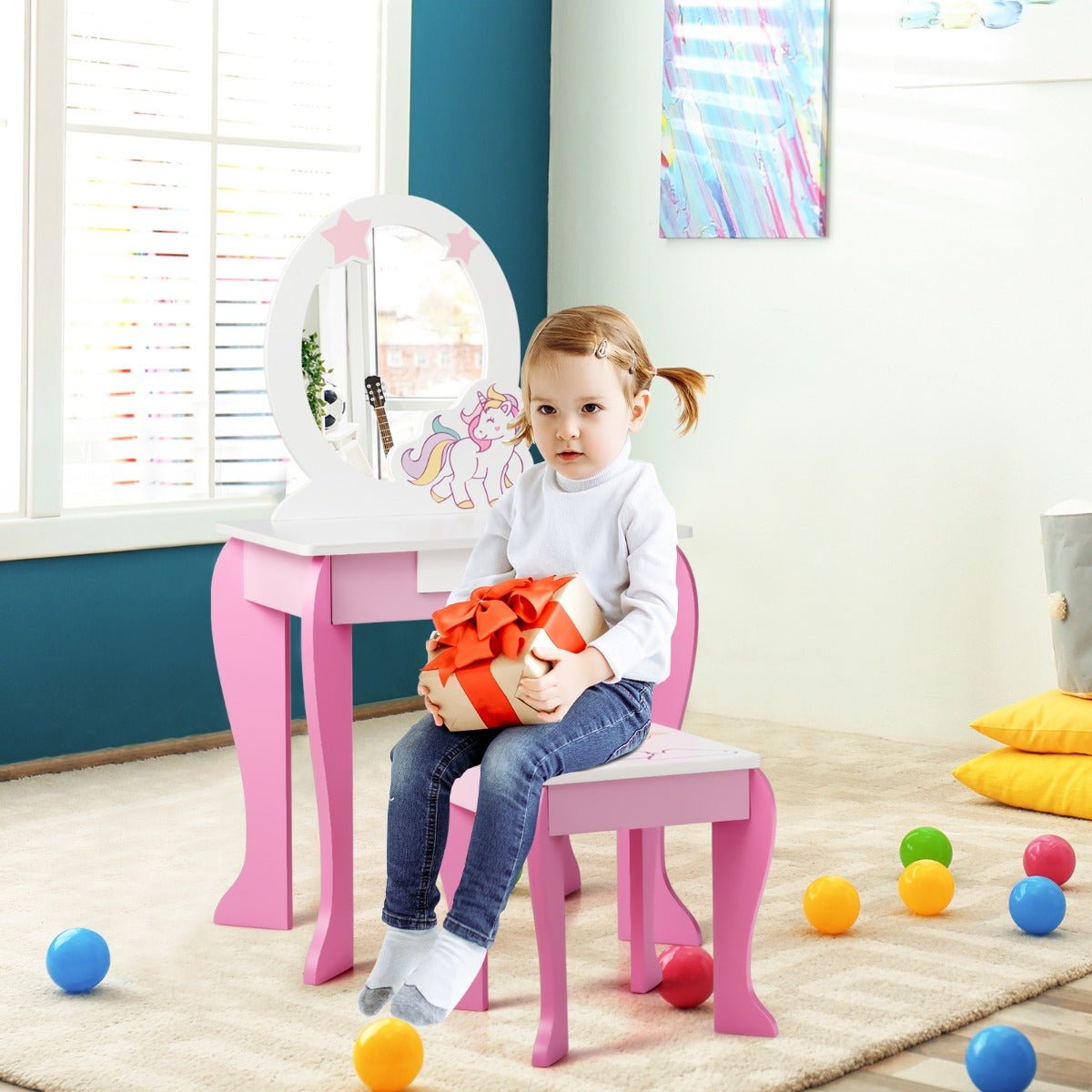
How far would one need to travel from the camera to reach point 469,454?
2.62 metres

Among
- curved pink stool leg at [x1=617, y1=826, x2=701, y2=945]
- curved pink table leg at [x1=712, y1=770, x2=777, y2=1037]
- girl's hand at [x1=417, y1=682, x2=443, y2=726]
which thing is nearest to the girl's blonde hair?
girl's hand at [x1=417, y1=682, x2=443, y2=726]

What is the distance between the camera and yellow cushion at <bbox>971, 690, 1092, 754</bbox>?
312cm

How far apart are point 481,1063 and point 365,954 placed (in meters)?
0.44

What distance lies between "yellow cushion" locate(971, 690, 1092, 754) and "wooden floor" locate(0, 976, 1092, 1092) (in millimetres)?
1042

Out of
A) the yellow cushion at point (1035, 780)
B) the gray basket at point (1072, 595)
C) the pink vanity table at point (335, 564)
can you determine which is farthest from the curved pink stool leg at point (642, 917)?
the gray basket at point (1072, 595)

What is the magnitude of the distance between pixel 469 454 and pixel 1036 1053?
121cm

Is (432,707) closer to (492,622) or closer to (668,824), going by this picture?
(492,622)

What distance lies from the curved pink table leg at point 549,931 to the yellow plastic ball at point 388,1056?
17 cm

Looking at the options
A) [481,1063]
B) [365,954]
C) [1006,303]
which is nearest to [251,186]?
[1006,303]

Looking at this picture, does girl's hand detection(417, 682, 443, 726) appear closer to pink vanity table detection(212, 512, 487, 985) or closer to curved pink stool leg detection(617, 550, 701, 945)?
pink vanity table detection(212, 512, 487, 985)

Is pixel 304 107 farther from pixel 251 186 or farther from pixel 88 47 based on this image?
pixel 88 47

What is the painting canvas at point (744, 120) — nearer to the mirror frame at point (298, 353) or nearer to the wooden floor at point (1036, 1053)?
the mirror frame at point (298, 353)

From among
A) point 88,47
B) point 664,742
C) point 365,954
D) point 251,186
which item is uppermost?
point 88,47

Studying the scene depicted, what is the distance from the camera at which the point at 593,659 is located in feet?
6.40
